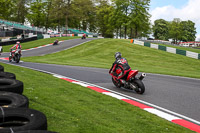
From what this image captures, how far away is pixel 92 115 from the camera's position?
4953 mm

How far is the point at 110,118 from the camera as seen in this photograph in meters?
4.86

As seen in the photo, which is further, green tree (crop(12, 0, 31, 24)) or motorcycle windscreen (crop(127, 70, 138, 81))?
green tree (crop(12, 0, 31, 24))

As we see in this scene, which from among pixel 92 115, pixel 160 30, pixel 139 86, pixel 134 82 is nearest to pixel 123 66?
pixel 134 82

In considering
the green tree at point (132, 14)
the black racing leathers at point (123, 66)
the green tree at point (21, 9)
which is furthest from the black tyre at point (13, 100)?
the green tree at point (21, 9)

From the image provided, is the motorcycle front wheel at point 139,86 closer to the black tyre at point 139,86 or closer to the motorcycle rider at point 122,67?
the black tyre at point 139,86

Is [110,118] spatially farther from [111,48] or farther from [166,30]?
[166,30]

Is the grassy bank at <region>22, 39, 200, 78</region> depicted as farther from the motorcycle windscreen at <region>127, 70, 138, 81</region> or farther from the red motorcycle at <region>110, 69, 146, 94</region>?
the motorcycle windscreen at <region>127, 70, 138, 81</region>

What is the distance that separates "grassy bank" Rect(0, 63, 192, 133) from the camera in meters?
4.18

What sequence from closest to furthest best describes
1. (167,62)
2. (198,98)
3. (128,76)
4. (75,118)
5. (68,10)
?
(75,118)
(198,98)
(128,76)
(167,62)
(68,10)

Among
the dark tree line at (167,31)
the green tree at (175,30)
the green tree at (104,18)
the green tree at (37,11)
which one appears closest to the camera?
the green tree at (37,11)

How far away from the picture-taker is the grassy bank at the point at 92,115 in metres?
4.18

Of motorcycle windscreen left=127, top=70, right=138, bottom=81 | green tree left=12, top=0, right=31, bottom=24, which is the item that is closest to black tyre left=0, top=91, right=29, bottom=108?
motorcycle windscreen left=127, top=70, right=138, bottom=81

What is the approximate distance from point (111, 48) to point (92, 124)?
2859 cm

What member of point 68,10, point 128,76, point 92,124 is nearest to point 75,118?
point 92,124
